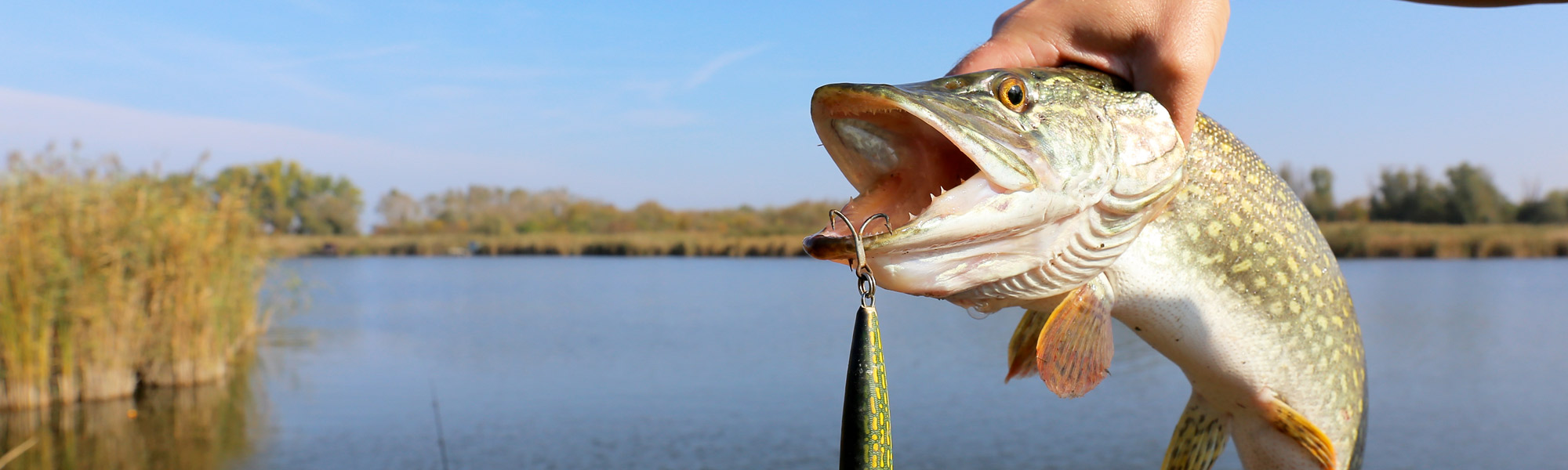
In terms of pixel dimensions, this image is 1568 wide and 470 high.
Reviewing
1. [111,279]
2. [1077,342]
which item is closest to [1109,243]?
[1077,342]

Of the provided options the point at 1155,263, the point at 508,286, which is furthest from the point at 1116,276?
the point at 508,286

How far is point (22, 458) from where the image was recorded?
9078 mm

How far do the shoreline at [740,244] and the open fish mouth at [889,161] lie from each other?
14735 mm

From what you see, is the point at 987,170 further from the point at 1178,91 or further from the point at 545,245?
the point at 545,245

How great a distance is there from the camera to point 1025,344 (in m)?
1.70

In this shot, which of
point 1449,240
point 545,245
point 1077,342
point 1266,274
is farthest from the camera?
point 545,245

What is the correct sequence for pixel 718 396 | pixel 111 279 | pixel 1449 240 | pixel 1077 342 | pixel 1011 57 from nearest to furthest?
pixel 1077 342, pixel 1011 57, pixel 111 279, pixel 718 396, pixel 1449 240

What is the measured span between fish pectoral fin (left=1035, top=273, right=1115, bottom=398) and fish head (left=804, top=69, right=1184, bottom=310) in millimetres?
43

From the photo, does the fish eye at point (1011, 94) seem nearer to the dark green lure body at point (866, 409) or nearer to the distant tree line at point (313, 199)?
the dark green lure body at point (866, 409)

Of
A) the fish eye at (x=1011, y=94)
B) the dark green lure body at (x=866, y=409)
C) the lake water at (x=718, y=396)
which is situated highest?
the fish eye at (x=1011, y=94)

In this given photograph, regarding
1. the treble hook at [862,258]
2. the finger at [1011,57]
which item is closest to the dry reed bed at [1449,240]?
the finger at [1011,57]

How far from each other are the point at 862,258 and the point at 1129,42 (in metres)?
0.72

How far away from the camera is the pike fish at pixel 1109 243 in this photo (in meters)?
1.25

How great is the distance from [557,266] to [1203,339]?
44714 millimetres
